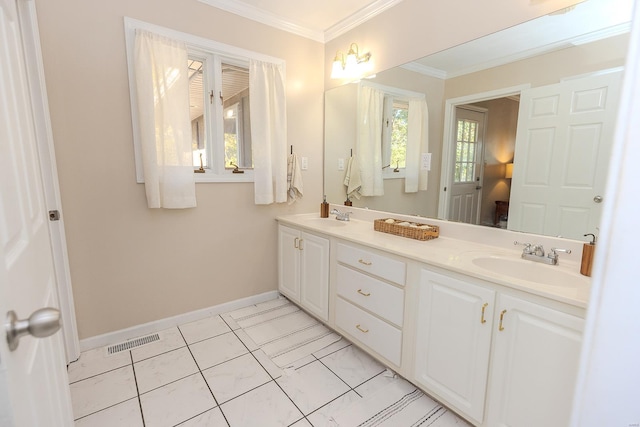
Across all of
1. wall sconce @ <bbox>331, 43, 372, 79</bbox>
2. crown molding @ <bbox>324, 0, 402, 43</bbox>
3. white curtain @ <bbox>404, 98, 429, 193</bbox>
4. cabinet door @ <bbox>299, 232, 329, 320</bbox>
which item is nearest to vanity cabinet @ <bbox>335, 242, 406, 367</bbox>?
cabinet door @ <bbox>299, 232, 329, 320</bbox>

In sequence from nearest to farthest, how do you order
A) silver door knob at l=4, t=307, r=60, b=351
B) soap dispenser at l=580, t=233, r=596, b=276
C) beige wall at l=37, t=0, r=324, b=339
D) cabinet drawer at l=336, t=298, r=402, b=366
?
silver door knob at l=4, t=307, r=60, b=351
soap dispenser at l=580, t=233, r=596, b=276
cabinet drawer at l=336, t=298, r=402, b=366
beige wall at l=37, t=0, r=324, b=339

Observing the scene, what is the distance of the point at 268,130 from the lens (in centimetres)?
242

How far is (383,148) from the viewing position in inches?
95.0

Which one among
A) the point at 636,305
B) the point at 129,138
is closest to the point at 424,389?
the point at 636,305

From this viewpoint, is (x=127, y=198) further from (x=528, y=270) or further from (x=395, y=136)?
(x=528, y=270)

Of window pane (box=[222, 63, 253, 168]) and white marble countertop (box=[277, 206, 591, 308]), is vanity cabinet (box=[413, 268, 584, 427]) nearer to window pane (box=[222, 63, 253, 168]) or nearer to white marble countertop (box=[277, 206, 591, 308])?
white marble countertop (box=[277, 206, 591, 308])

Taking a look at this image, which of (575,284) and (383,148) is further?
(383,148)

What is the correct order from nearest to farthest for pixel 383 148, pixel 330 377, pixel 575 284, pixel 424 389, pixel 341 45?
pixel 575 284 < pixel 424 389 < pixel 330 377 < pixel 383 148 < pixel 341 45

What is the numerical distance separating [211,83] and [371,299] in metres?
2.01

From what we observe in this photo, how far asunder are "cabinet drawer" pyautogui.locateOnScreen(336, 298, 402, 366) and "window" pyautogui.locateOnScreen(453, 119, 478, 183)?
3.55 ft

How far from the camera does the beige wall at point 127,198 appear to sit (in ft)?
5.76

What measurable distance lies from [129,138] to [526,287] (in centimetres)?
240

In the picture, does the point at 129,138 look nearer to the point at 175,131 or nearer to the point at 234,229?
the point at 175,131

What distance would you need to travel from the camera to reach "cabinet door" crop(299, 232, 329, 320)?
2156mm
